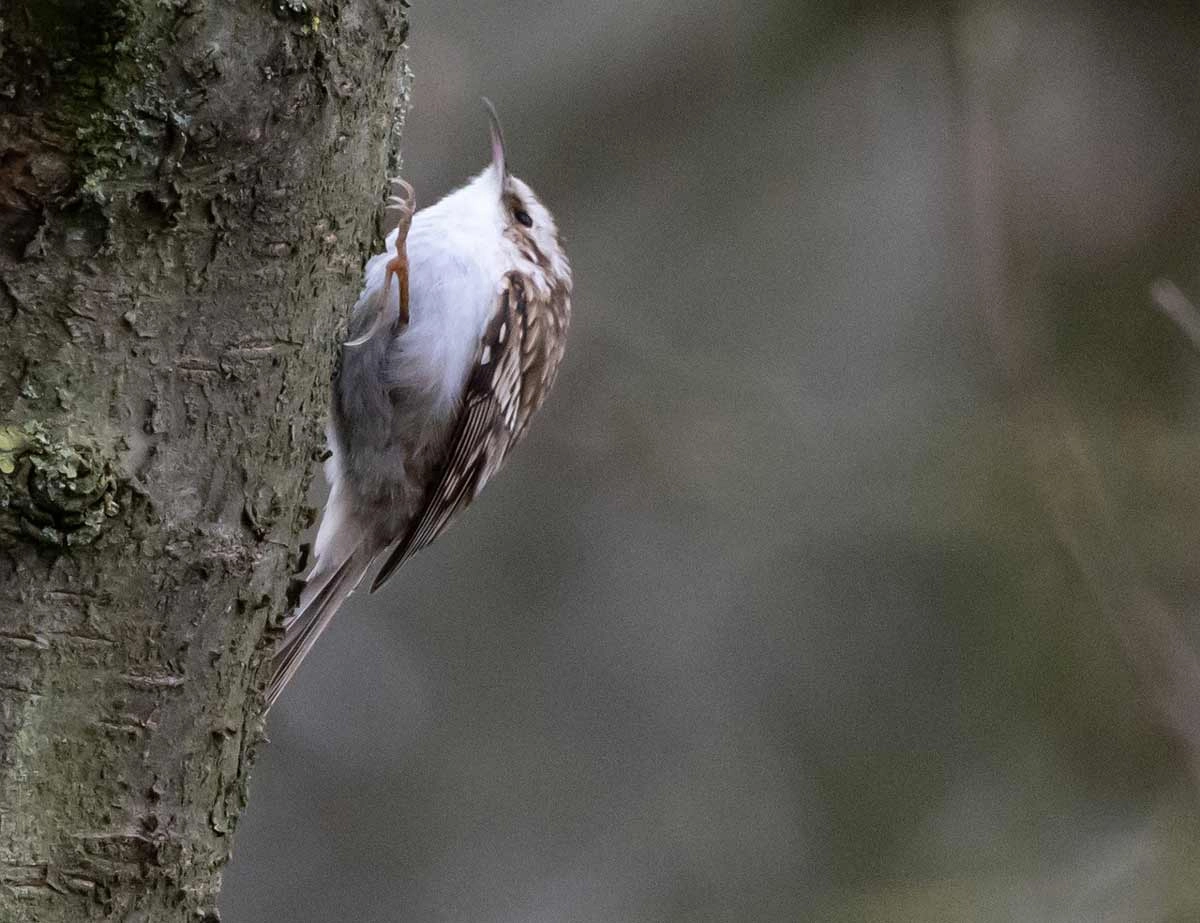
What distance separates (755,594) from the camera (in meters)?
4.62

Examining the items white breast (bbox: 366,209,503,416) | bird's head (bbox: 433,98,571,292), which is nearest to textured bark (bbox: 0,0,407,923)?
white breast (bbox: 366,209,503,416)

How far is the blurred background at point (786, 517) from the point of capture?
4070 millimetres

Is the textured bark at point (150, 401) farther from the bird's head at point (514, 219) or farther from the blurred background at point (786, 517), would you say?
the blurred background at point (786, 517)

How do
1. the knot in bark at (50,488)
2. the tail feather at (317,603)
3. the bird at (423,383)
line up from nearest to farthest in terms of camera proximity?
the knot in bark at (50,488)
the tail feather at (317,603)
the bird at (423,383)

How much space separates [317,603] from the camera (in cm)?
259

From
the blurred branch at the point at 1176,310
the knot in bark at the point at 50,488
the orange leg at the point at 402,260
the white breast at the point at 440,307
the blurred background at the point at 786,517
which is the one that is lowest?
the blurred background at the point at 786,517

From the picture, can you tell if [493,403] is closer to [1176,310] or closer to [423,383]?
[423,383]

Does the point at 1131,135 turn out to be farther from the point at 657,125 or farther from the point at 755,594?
the point at 755,594

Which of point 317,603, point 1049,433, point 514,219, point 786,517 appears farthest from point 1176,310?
point 786,517

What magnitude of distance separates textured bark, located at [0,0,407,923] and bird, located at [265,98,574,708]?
1.02 meters

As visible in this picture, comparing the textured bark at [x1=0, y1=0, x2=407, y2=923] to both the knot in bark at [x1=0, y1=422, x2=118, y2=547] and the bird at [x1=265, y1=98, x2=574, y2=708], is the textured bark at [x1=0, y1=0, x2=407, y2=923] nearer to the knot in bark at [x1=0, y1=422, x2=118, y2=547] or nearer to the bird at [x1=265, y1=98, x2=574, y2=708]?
the knot in bark at [x1=0, y1=422, x2=118, y2=547]

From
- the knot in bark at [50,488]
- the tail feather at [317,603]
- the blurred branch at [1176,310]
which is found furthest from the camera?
the tail feather at [317,603]

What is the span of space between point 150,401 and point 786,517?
3.27 m

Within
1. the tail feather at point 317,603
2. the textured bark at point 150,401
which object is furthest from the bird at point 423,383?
the textured bark at point 150,401
